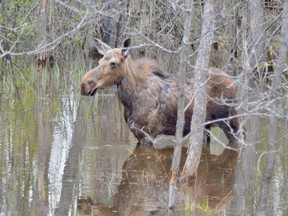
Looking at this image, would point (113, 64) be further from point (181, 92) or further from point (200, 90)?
point (181, 92)

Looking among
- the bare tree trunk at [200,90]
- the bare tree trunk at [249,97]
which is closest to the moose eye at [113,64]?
the bare tree trunk at [249,97]

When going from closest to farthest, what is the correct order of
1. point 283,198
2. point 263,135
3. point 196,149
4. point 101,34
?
point 283,198 < point 196,149 < point 263,135 < point 101,34

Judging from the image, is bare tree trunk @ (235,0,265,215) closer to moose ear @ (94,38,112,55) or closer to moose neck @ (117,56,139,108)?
moose neck @ (117,56,139,108)

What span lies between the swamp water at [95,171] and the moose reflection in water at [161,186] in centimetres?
1

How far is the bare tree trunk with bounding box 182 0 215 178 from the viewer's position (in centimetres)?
909

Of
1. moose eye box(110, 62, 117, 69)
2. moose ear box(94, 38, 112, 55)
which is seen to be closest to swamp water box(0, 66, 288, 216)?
moose eye box(110, 62, 117, 69)

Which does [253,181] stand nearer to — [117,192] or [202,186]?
[202,186]

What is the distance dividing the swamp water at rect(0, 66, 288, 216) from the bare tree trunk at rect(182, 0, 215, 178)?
0.35 m

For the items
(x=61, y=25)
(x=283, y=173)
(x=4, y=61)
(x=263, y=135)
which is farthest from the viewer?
(x=61, y=25)

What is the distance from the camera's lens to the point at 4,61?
76.4ft

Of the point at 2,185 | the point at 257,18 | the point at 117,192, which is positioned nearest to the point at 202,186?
the point at 117,192

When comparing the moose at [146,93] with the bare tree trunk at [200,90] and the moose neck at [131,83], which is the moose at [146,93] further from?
the bare tree trunk at [200,90]

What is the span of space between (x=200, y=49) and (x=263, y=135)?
15.4 feet

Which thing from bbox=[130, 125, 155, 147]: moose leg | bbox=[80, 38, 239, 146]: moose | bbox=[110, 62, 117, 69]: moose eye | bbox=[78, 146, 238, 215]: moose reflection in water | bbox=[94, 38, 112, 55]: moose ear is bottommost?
bbox=[78, 146, 238, 215]: moose reflection in water
